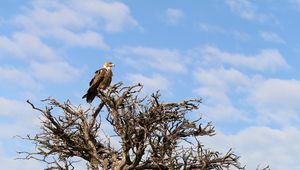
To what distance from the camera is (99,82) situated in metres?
18.0

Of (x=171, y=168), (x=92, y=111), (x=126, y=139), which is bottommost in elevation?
(x=171, y=168)

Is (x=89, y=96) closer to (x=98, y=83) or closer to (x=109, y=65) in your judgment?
(x=98, y=83)

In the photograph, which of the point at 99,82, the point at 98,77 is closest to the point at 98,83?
the point at 99,82

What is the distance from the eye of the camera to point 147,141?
52.8ft

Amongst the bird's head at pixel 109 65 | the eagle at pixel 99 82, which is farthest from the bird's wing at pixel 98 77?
the bird's head at pixel 109 65

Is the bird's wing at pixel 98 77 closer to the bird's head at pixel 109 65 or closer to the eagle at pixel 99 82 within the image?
the eagle at pixel 99 82

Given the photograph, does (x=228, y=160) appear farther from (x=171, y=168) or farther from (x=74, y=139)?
(x=74, y=139)

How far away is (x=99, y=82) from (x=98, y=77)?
0.77ft

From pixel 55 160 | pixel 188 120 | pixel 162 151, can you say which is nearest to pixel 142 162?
pixel 162 151

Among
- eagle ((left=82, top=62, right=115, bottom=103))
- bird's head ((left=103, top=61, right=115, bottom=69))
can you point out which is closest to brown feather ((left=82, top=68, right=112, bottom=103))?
eagle ((left=82, top=62, right=115, bottom=103))

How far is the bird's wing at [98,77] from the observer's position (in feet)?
58.9

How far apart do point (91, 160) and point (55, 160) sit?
4.80ft

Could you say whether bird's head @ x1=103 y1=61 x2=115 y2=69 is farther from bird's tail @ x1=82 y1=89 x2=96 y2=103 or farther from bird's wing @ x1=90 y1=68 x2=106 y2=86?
bird's tail @ x1=82 y1=89 x2=96 y2=103

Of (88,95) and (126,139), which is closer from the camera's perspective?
(126,139)
